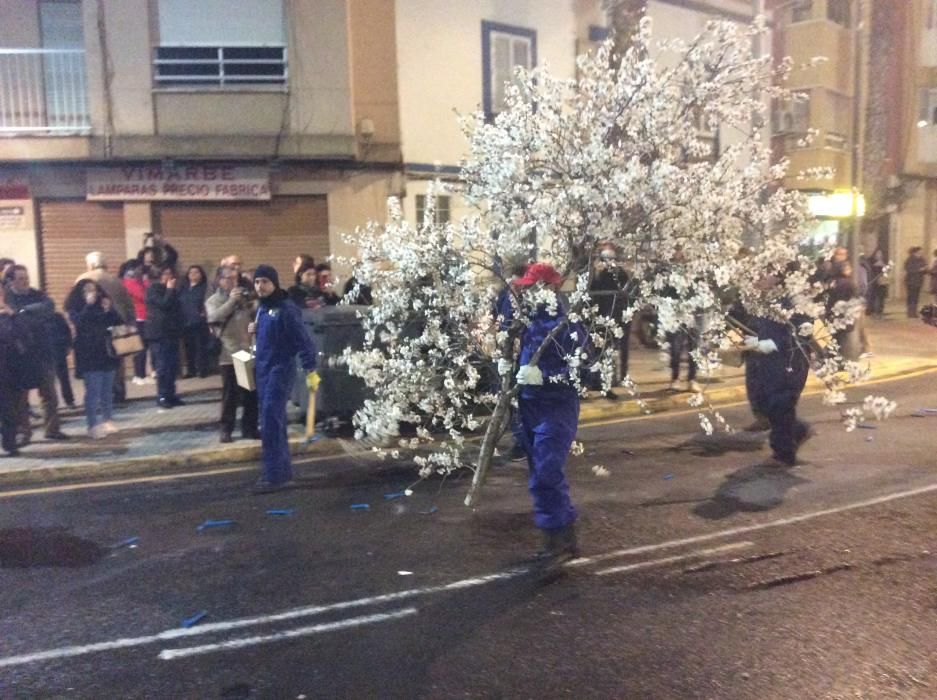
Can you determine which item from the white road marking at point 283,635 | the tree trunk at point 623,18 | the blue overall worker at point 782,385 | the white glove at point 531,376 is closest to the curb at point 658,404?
the blue overall worker at point 782,385

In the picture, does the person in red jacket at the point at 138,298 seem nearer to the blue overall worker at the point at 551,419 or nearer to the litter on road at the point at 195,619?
the litter on road at the point at 195,619

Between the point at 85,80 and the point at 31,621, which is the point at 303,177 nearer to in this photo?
the point at 85,80

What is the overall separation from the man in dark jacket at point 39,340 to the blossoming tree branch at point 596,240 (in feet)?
13.6

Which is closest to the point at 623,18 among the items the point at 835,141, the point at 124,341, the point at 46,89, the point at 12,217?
the point at 124,341

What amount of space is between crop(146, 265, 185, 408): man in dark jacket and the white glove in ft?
21.0

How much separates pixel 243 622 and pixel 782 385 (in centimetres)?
500

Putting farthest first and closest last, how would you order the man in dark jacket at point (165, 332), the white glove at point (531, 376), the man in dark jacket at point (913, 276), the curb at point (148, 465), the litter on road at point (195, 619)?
the man in dark jacket at point (913, 276) < the man in dark jacket at point (165, 332) < the curb at point (148, 465) < the white glove at point (531, 376) < the litter on road at point (195, 619)

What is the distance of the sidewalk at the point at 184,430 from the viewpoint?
26.2 ft

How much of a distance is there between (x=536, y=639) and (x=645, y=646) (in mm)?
520

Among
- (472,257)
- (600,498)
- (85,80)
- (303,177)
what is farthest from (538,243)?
(85,80)

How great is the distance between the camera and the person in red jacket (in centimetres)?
1119

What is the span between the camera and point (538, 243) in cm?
619

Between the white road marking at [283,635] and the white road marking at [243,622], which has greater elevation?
the white road marking at [243,622]

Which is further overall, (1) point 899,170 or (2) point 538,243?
(1) point 899,170
